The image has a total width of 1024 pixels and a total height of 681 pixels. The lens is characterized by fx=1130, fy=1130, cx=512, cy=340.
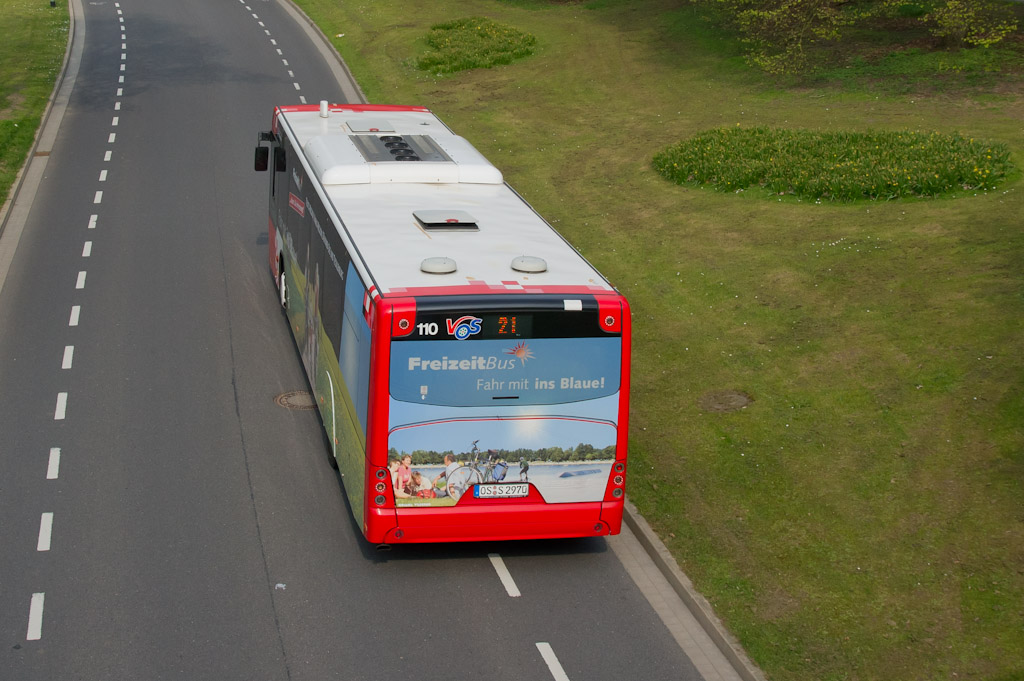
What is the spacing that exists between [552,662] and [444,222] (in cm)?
503

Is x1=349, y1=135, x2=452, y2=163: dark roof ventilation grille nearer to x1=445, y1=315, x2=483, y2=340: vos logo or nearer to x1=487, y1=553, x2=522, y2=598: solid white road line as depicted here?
x1=445, y1=315, x2=483, y2=340: vos logo

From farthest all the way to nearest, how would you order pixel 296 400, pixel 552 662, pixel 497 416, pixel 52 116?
pixel 52 116, pixel 296 400, pixel 497 416, pixel 552 662

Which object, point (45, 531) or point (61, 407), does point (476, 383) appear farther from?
point (61, 407)

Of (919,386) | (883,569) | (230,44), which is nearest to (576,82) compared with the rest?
(230,44)

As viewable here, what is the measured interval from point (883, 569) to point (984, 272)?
8383 millimetres

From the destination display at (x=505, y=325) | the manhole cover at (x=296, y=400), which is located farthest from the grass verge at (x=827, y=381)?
the manhole cover at (x=296, y=400)

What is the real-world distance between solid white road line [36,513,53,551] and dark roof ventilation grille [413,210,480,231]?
5312 millimetres

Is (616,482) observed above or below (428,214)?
below

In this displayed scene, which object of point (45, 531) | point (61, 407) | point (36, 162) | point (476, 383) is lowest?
point (36, 162)

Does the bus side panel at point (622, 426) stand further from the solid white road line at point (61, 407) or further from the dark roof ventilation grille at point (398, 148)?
the solid white road line at point (61, 407)

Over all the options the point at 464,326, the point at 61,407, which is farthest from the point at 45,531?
the point at 464,326

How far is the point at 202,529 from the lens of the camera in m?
12.6

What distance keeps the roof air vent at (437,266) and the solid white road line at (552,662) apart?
12.2 feet

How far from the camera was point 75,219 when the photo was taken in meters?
24.0
